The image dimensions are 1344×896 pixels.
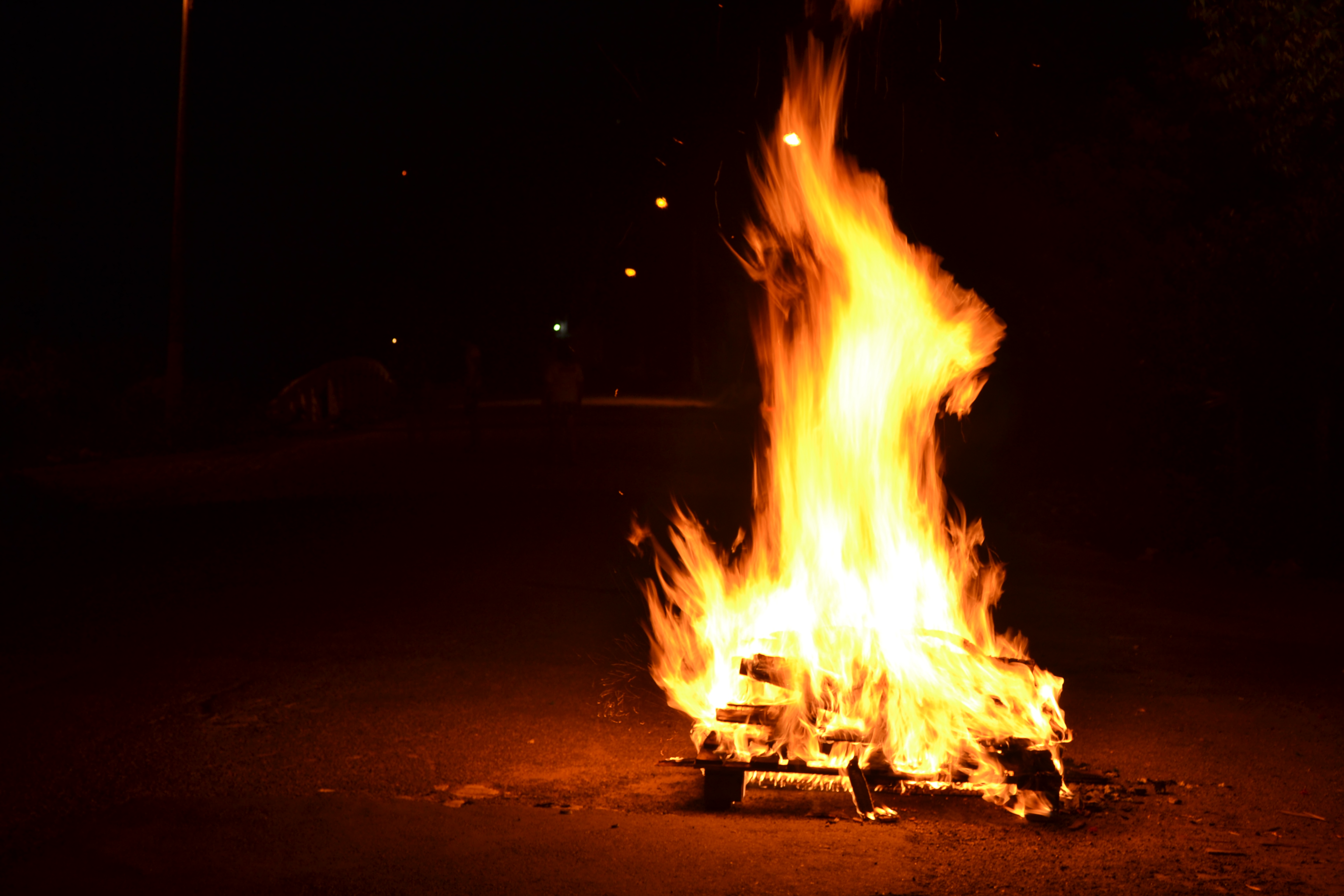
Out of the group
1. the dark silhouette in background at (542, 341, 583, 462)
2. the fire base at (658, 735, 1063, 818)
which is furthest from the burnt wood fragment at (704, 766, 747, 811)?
the dark silhouette in background at (542, 341, 583, 462)

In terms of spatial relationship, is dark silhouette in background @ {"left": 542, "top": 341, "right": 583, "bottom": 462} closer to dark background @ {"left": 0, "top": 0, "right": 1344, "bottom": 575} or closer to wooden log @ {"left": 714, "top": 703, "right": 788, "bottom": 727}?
dark background @ {"left": 0, "top": 0, "right": 1344, "bottom": 575}

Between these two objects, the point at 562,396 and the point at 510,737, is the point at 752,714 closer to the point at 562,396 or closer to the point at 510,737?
the point at 510,737

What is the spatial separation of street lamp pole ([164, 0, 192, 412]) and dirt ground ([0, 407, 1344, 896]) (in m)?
11.1

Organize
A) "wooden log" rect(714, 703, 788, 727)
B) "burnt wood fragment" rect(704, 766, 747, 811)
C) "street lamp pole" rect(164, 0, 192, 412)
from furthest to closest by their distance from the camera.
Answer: "street lamp pole" rect(164, 0, 192, 412) → "wooden log" rect(714, 703, 788, 727) → "burnt wood fragment" rect(704, 766, 747, 811)

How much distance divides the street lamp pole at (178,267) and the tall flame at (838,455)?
18.1m

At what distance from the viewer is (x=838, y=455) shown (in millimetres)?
6648

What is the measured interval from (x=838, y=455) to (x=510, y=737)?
2.18m

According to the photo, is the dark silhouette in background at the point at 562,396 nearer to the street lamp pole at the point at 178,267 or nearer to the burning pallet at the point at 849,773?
the street lamp pole at the point at 178,267

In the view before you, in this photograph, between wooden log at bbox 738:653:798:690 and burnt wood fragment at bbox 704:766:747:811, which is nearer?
burnt wood fragment at bbox 704:766:747:811

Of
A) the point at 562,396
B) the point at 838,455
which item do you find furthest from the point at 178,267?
the point at 838,455

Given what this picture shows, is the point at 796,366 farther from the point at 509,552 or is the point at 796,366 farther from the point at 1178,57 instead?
the point at 1178,57

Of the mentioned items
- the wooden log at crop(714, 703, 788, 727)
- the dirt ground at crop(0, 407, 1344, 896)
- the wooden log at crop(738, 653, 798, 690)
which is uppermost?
the wooden log at crop(738, 653, 798, 690)

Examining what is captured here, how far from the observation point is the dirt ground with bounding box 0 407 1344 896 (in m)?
4.40

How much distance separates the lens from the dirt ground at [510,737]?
4.40 meters
